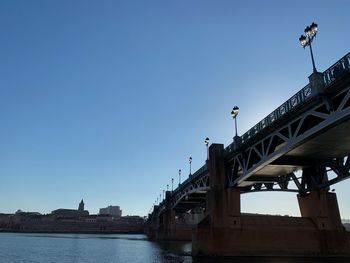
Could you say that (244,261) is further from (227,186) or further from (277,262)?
(227,186)

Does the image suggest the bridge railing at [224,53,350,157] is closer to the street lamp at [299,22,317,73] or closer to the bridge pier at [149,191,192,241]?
the street lamp at [299,22,317,73]

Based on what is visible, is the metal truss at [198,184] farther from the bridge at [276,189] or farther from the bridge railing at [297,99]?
the bridge railing at [297,99]

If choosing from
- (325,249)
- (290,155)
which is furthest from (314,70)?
(325,249)

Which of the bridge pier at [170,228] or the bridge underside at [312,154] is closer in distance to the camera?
the bridge underside at [312,154]

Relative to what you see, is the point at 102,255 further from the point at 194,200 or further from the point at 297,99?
the point at 194,200

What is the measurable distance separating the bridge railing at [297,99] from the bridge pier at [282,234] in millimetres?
10307

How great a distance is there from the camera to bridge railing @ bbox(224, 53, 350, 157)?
Answer: 2317 centimetres

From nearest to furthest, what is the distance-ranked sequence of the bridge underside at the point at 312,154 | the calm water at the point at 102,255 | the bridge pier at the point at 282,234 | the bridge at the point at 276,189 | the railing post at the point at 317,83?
the railing post at the point at 317,83 < the bridge underside at the point at 312,154 < the bridge at the point at 276,189 < the calm water at the point at 102,255 < the bridge pier at the point at 282,234

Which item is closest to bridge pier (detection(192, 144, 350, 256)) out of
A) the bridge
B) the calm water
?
the bridge

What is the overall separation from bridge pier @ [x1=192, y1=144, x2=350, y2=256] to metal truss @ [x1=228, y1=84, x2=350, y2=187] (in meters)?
5.59

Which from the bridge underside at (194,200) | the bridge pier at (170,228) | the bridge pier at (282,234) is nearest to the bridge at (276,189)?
the bridge pier at (282,234)

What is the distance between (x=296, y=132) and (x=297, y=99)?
278 centimetres

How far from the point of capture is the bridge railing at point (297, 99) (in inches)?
912

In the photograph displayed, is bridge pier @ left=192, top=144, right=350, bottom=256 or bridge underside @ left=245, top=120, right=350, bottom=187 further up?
bridge underside @ left=245, top=120, right=350, bottom=187
